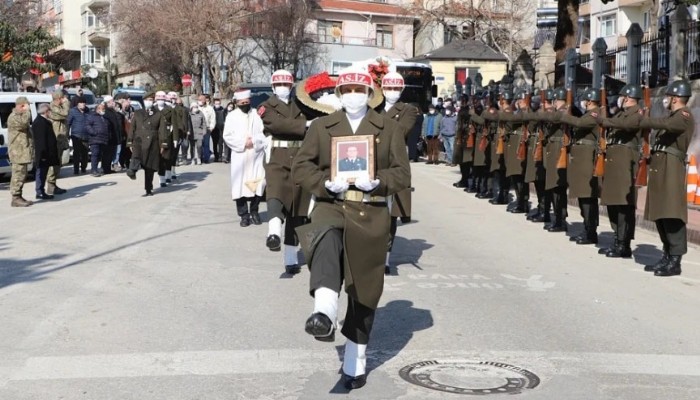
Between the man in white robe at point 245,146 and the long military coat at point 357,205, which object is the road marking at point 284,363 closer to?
the long military coat at point 357,205

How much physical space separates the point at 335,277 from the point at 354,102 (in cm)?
109

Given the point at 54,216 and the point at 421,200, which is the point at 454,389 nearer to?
the point at 54,216

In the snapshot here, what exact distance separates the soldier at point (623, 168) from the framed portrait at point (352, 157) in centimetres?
580

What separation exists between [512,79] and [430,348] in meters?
27.9

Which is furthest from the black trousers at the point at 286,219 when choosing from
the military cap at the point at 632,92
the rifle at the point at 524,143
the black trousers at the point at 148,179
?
the black trousers at the point at 148,179

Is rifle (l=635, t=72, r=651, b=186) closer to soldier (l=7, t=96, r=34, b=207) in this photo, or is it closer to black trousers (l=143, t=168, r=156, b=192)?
black trousers (l=143, t=168, r=156, b=192)

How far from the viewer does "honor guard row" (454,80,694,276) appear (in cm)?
993

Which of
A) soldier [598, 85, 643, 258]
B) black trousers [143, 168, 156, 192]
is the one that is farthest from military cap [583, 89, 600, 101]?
black trousers [143, 168, 156, 192]

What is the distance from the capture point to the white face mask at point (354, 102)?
5.89 meters

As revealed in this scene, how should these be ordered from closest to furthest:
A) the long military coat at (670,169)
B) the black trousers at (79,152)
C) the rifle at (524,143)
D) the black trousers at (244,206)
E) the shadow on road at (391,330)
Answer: the shadow on road at (391,330) < the long military coat at (670,169) < the black trousers at (244,206) < the rifle at (524,143) < the black trousers at (79,152)

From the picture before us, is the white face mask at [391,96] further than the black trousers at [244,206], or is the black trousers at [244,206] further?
the black trousers at [244,206]

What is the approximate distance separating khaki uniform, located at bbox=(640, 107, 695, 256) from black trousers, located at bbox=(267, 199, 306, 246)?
3.73 m

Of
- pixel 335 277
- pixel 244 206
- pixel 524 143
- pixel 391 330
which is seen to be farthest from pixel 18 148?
pixel 335 277

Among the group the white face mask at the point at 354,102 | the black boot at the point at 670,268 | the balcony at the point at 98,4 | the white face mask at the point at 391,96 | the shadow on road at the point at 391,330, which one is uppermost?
the balcony at the point at 98,4
